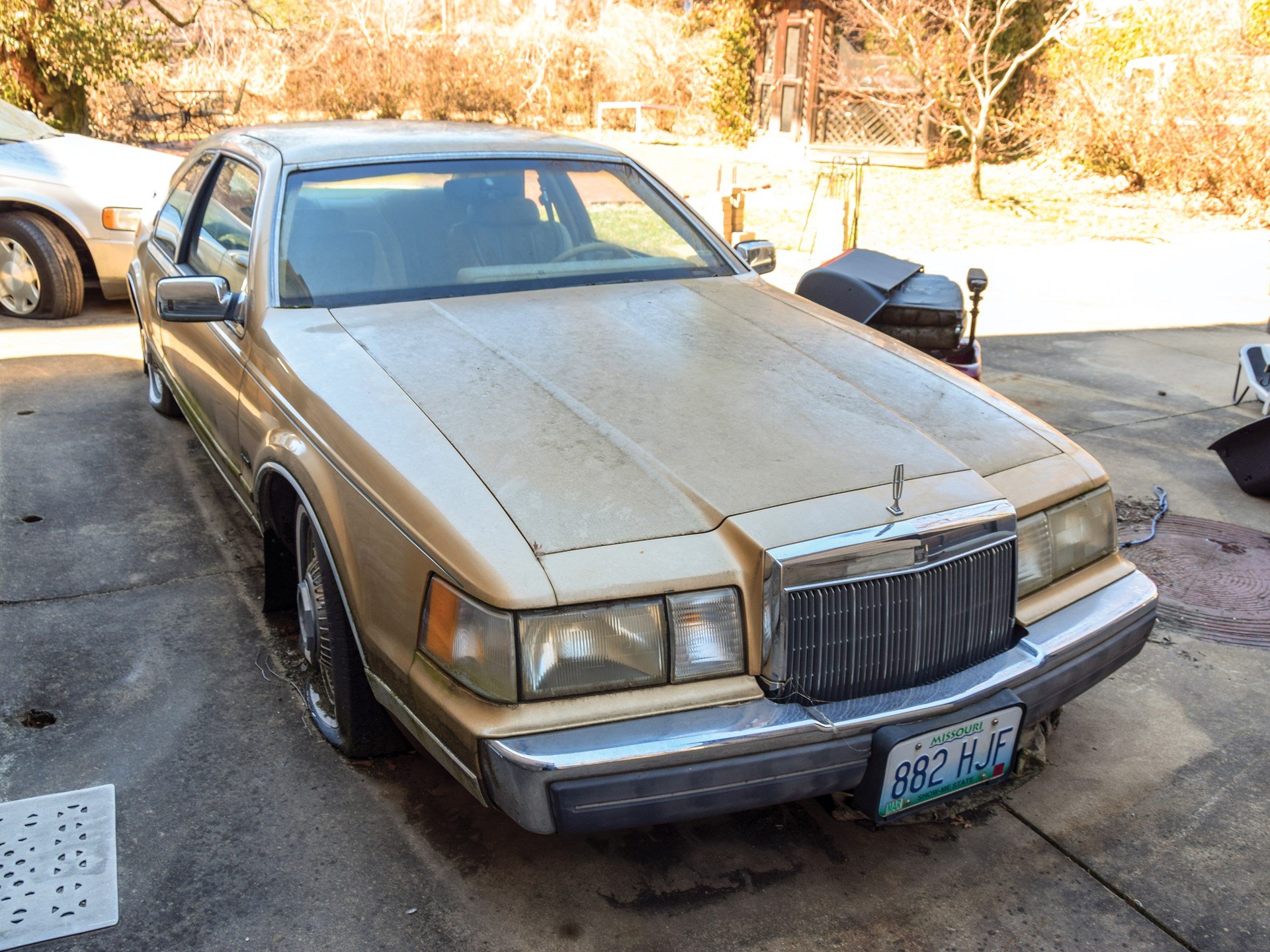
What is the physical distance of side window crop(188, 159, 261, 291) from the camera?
354 centimetres

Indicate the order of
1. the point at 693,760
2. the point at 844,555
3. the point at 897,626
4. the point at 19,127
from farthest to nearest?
the point at 19,127 < the point at 897,626 < the point at 844,555 < the point at 693,760

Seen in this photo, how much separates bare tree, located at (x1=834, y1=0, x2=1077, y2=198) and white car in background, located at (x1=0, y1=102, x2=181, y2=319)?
10.2 m

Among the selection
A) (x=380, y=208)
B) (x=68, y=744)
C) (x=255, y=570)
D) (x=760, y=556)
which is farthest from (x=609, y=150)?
(x=68, y=744)

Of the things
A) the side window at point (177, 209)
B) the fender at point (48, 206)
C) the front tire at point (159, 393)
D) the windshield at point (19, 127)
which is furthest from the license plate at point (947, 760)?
the windshield at point (19, 127)

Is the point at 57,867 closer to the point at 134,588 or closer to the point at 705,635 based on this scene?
the point at 134,588

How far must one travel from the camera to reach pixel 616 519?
220 centimetres

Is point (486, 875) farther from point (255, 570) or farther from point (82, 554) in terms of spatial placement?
point (82, 554)

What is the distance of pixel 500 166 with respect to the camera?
3740 mm

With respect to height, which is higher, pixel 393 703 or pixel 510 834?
pixel 393 703

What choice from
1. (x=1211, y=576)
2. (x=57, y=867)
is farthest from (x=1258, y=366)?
(x=57, y=867)

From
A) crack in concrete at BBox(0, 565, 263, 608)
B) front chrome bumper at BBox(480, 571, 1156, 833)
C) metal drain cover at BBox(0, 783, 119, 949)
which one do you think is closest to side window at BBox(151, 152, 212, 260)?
crack in concrete at BBox(0, 565, 263, 608)

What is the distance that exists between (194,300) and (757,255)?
6.60 ft

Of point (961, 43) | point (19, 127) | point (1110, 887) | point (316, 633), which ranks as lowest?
point (1110, 887)

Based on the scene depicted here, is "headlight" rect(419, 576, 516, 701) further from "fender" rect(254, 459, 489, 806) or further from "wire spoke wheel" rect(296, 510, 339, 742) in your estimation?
"wire spoke wheel" rect(296, 510, 339, 742)
